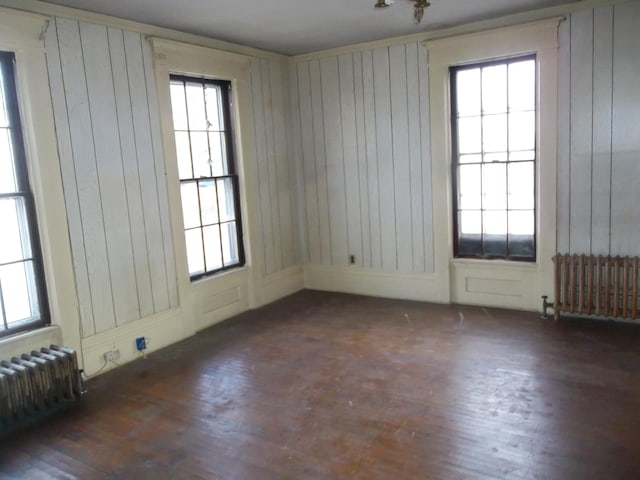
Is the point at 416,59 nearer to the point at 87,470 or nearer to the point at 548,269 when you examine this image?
the point at 548,269

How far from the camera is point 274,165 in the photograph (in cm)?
629

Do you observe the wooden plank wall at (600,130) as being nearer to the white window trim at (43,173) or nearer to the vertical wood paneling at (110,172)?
the vertical wood paneling at (110,172)

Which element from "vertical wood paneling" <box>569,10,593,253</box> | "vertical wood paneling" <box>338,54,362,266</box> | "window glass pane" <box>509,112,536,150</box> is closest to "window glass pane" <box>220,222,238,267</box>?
"vertical wood paneling" <box>338,54,362,266</box>

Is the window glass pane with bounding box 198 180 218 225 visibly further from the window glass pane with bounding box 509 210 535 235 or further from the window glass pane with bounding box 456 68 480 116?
the window glass pane with bounding box 509 210 535 235

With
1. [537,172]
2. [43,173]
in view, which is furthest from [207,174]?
[537,172]

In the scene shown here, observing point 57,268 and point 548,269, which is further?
point 548,269

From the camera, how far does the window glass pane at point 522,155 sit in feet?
17.3

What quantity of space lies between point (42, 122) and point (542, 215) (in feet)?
14.7

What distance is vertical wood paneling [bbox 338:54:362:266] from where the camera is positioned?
6090 millimetres

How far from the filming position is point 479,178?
557 centimetres

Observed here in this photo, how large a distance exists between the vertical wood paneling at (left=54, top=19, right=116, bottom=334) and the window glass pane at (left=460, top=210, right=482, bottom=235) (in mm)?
3628

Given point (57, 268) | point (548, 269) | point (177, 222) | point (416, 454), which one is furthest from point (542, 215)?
point (57, 268)

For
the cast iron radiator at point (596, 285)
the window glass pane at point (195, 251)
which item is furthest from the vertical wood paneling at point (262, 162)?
the cast iron radiator at point (596, 285)

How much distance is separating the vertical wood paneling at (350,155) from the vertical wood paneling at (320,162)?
0.28m
